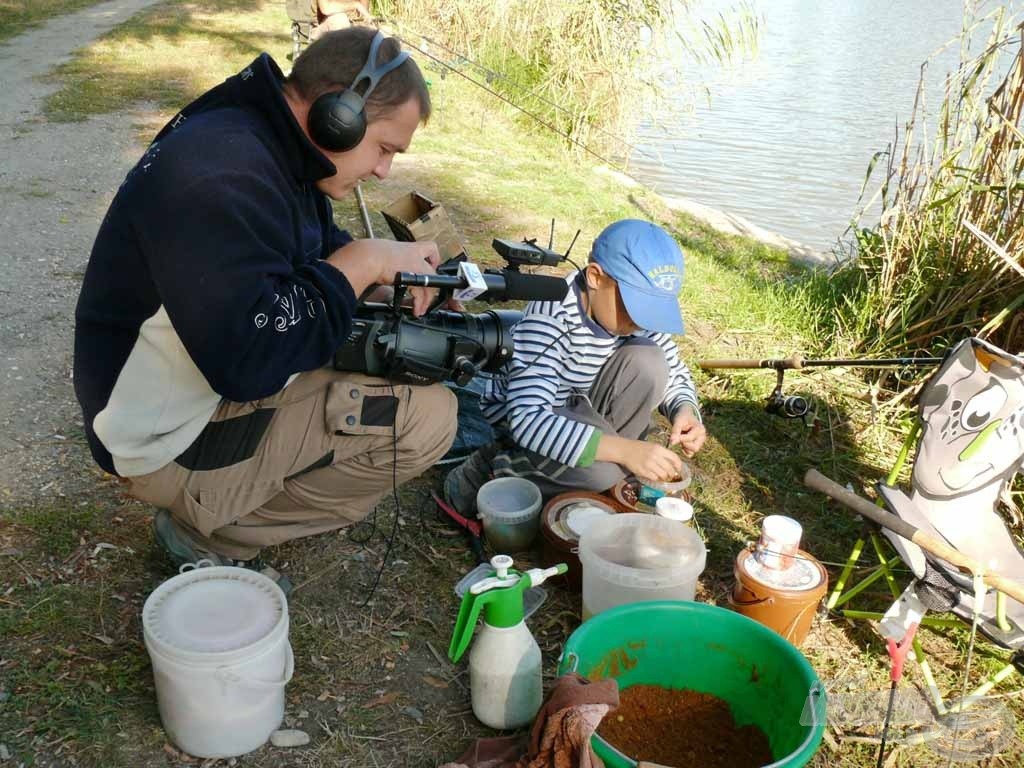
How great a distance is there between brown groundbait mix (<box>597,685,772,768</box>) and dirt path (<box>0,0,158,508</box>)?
175cm

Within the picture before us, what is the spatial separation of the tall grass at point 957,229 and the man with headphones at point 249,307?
7.62ft

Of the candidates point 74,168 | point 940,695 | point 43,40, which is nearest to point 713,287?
point 940,695

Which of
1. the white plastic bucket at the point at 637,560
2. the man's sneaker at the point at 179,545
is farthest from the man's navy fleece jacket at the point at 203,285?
the white plastic bucket at the point at 637,560

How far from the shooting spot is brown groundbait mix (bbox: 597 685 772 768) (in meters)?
1.87

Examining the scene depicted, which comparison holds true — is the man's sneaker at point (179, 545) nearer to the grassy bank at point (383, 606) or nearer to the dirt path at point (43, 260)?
the grassy bank at point (383, 606)

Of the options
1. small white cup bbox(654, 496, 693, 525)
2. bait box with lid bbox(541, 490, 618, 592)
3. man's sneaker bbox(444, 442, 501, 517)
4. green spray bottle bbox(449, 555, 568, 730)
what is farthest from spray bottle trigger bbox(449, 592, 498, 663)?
man's sneaker bbox(444, 442, 501, 517)

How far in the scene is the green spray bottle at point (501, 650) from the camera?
1867 mm

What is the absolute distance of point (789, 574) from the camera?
2.23m

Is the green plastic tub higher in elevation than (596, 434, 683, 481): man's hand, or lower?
lower

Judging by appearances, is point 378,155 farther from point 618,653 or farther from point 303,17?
point 303,17

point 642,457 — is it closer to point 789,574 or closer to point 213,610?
point 789,574

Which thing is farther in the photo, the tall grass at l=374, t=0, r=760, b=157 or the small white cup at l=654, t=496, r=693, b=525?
the tall grass at l=374, t=0, r=760, b=157

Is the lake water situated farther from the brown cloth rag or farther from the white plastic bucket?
the brown cloth rag

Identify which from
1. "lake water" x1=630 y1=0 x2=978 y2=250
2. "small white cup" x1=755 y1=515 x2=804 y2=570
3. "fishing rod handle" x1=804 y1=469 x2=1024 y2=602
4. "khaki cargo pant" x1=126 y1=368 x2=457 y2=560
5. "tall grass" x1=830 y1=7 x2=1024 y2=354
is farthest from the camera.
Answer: "lake water" x1=630 y1=0 x2=978 y2=250
